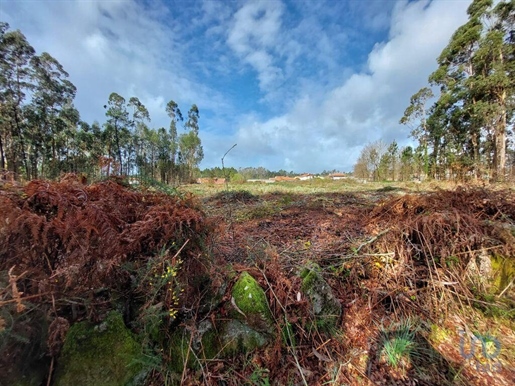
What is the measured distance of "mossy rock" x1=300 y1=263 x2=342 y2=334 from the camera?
1.84 meters

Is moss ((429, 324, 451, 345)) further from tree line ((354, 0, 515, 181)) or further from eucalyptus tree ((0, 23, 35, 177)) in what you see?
eucalyptus tree ((0, 23, 35, 177))

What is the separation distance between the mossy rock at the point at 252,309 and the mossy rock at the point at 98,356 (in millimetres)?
725

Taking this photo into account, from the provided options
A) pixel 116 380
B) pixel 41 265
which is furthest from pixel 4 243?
pixel 116 380

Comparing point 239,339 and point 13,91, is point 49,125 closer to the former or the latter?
point 13,91

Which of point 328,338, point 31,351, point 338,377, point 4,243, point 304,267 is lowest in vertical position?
point 338,377

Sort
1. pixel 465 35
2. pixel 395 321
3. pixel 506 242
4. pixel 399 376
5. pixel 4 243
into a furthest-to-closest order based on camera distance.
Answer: pixel 465 35, pixel 506 242, pixel 395 321, pixel 399 376, pixel 4 243

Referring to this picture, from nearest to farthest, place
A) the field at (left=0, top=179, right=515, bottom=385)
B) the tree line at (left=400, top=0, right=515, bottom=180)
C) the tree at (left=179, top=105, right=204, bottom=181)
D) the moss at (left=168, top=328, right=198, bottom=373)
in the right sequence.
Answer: the field at (left=0, top=179, right=515, bottom=385) < the moss at (left=168, top=328, right=198, bottom=373) < the tree line at (left=400, top=0, right=515, bottom=180) < the tree at (left=179, top=105, right=204, bottom=181)

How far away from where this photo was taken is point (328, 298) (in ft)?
6.29

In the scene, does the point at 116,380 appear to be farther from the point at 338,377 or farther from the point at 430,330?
the point at 430,330

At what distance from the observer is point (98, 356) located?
1.47 m

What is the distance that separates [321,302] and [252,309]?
612 mm

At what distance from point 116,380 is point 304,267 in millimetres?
1590

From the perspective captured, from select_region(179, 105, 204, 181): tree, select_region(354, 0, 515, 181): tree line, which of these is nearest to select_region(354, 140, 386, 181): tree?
select_region(354, 0, 515, 181): tree line

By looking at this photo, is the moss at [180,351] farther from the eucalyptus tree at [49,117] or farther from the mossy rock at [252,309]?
the eucalyptus tree at [49,117]
